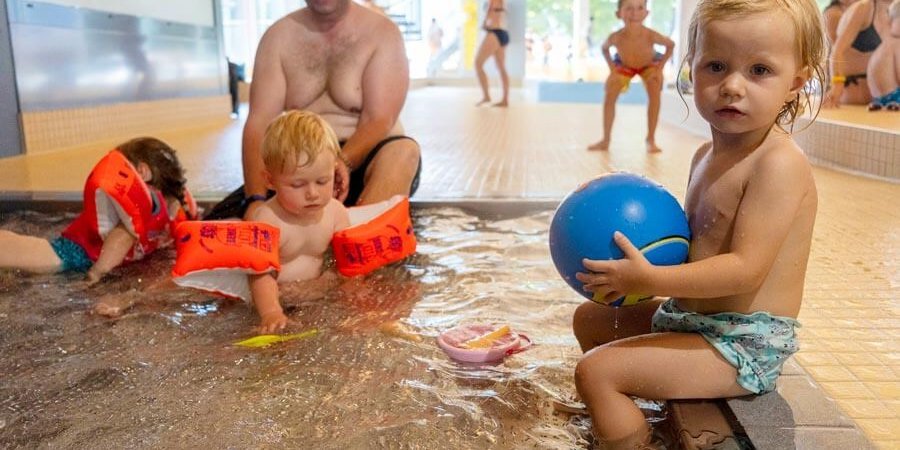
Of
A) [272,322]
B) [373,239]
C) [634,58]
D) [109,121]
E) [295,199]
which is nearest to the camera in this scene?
[272,322]

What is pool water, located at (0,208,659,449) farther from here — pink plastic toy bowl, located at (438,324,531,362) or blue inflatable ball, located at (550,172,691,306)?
blue inflatable ball, located at (550,172,691,306)

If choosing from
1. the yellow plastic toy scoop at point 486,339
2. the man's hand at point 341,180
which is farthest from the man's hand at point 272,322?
the man's hand at point 341,180

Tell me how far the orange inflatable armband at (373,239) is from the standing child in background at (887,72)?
5574 millimetres

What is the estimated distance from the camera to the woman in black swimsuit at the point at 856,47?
7047mm

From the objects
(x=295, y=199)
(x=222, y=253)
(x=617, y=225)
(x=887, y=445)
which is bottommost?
(x=887, y=445)

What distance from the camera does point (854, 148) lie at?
197 inches

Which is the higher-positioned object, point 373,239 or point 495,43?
point 495,43

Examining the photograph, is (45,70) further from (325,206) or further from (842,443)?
(842,443)

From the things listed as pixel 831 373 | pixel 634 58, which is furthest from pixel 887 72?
pixel 831 373

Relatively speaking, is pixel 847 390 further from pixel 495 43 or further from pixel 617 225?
pixel 495 43

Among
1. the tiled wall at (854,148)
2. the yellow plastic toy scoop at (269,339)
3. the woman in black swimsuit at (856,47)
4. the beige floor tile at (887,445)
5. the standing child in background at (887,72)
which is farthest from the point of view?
Answer: the woman in black swimsuit at (856,47)

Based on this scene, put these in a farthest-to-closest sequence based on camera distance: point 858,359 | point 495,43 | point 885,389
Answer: point 495,43
point 858,359
point 885,389

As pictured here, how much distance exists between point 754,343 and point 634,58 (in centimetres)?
497

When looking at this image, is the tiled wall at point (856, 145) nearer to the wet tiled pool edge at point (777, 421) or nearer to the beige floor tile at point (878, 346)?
the beige floor tile at point (878, 346)
